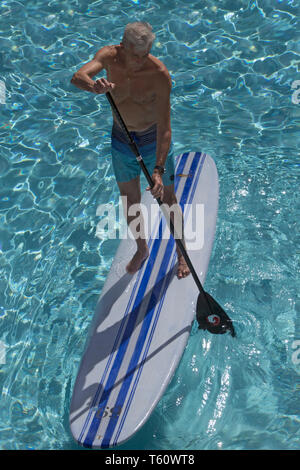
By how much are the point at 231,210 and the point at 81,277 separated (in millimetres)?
1566

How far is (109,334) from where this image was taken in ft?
13.4

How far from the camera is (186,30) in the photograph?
6.95 m

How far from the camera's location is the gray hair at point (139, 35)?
318cm

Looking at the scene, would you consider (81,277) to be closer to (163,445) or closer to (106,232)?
(106,232)

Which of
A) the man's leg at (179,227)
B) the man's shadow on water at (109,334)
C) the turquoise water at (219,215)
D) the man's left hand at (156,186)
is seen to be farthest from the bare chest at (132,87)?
the turquoise water at (219,215)

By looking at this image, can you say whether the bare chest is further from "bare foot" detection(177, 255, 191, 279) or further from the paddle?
"bare foot" detection(177, 255, 191, 279)

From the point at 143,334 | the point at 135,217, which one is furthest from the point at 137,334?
the point at 135,217

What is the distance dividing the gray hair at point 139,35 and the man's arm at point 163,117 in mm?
282

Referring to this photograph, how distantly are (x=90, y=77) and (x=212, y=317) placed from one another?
2005 mm

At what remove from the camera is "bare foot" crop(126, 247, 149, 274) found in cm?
446

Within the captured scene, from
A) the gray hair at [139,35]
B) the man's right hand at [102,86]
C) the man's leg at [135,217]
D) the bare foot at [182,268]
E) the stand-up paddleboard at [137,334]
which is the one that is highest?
the gray hair at [139,35]

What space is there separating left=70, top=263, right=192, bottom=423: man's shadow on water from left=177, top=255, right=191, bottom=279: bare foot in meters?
0.05

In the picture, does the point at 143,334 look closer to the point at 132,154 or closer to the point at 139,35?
the point at 132,154

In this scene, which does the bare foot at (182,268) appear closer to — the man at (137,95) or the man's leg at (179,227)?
the man's leg at (179,227)
